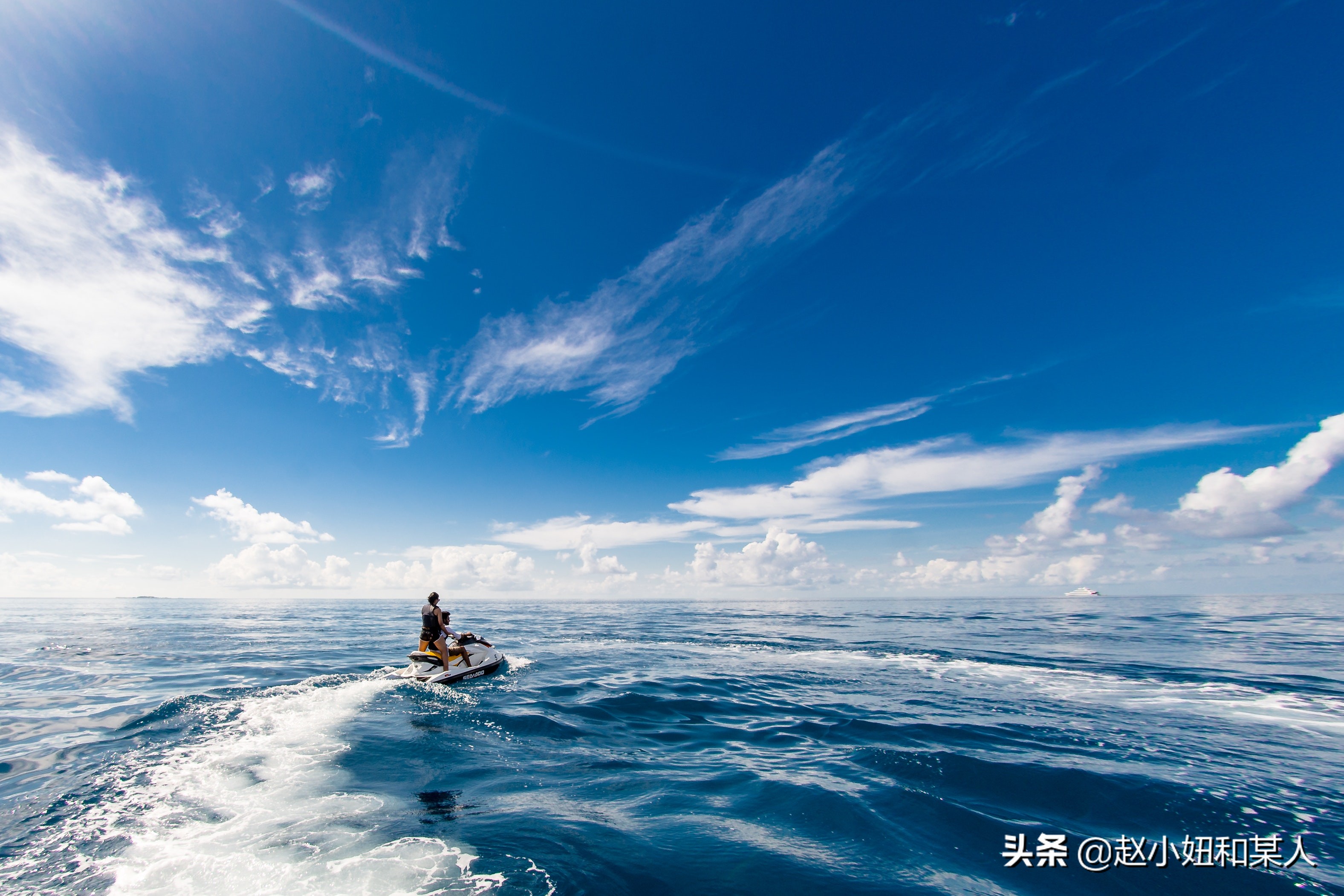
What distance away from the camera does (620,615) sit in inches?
3024

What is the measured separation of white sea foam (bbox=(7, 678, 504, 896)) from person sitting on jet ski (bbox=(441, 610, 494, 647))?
7730 millimetres

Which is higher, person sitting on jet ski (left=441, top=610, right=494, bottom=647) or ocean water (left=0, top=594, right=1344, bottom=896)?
person sitting on jet ski (left=441, top=610, right=494, bottom=647)

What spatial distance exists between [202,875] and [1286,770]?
21.0 m

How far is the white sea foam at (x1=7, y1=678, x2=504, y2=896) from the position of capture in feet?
22.4

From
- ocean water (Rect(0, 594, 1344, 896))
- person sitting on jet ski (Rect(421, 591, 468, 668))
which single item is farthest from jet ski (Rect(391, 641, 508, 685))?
ocean water (Rect(0, 594, 1344, 896))

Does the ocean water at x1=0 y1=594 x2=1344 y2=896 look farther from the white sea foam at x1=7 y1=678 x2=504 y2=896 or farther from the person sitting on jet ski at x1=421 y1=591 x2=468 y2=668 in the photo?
the person sitting on jet ski at x1=421 y1=591 x2=468 y2=668

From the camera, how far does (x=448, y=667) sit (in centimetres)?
2030

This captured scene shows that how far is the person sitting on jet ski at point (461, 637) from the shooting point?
20906 millimetres

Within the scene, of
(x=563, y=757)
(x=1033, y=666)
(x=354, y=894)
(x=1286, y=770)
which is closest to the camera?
(x=354, y=894)

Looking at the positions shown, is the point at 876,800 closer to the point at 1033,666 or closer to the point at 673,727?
the point at 673,727

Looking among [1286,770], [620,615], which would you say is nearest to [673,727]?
[1286,770]

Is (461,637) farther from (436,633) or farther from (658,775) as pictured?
(658,775)

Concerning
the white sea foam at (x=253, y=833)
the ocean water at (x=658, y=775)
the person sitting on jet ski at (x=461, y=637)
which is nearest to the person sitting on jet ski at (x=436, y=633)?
the person sitting on jet ski at (x=461, y=637)

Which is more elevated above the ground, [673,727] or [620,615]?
[673,727]
